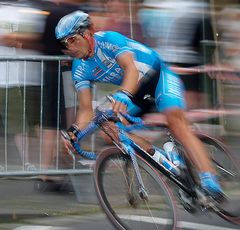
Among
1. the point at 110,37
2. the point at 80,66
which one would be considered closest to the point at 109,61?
the point at 110,37

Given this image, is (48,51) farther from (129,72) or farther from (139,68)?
(129,72)

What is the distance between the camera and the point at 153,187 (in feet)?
15.3

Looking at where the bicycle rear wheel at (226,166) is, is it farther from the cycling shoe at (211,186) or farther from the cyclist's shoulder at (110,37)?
the cyclist's shoulder at (110,37)

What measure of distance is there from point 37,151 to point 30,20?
47.1 inches

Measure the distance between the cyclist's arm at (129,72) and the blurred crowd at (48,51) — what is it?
1774mm

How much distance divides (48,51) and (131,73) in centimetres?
212

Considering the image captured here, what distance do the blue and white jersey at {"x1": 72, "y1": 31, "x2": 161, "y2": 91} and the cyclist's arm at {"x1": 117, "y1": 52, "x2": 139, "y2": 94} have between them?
0.05m

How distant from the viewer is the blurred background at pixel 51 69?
21.1 ft

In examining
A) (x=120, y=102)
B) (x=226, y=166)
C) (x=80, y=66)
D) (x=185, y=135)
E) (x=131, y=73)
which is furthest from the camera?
(x=226, y=166)

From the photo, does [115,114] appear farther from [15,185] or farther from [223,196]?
[15,185]

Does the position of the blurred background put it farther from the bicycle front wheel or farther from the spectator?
the bicycle front wheel

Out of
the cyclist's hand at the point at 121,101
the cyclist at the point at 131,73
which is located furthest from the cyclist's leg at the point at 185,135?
the cyclist's hand at the point at 121,101

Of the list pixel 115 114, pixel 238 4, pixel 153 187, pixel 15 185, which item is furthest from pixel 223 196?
pixel 238 4

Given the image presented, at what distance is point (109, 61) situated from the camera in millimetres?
4914
